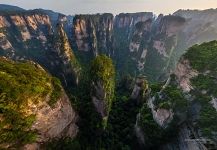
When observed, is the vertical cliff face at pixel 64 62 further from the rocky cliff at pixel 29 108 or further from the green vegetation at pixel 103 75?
the rocky cliff at pixel 29 108

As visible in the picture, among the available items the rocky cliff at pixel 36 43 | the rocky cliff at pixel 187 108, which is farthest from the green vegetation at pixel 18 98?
the rocky cliff at pixel 36 43

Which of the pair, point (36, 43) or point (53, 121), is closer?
point (53, 121)

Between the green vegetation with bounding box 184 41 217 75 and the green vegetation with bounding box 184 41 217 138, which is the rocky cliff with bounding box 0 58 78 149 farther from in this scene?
the green vegetation with bounding box 184 41 217 75

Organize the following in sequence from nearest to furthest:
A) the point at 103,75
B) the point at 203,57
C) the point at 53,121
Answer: the point at 53,121 < the point at 203,57 < the point at 103,75

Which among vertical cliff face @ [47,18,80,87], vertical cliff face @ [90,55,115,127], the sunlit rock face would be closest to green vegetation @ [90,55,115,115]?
vertical cliff face @ [90,55,115,127]

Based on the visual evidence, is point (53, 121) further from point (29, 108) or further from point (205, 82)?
point (205, 82)

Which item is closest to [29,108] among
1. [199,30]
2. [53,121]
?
[53,121]

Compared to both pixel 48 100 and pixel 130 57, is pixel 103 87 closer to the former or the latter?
pixel 48 100
